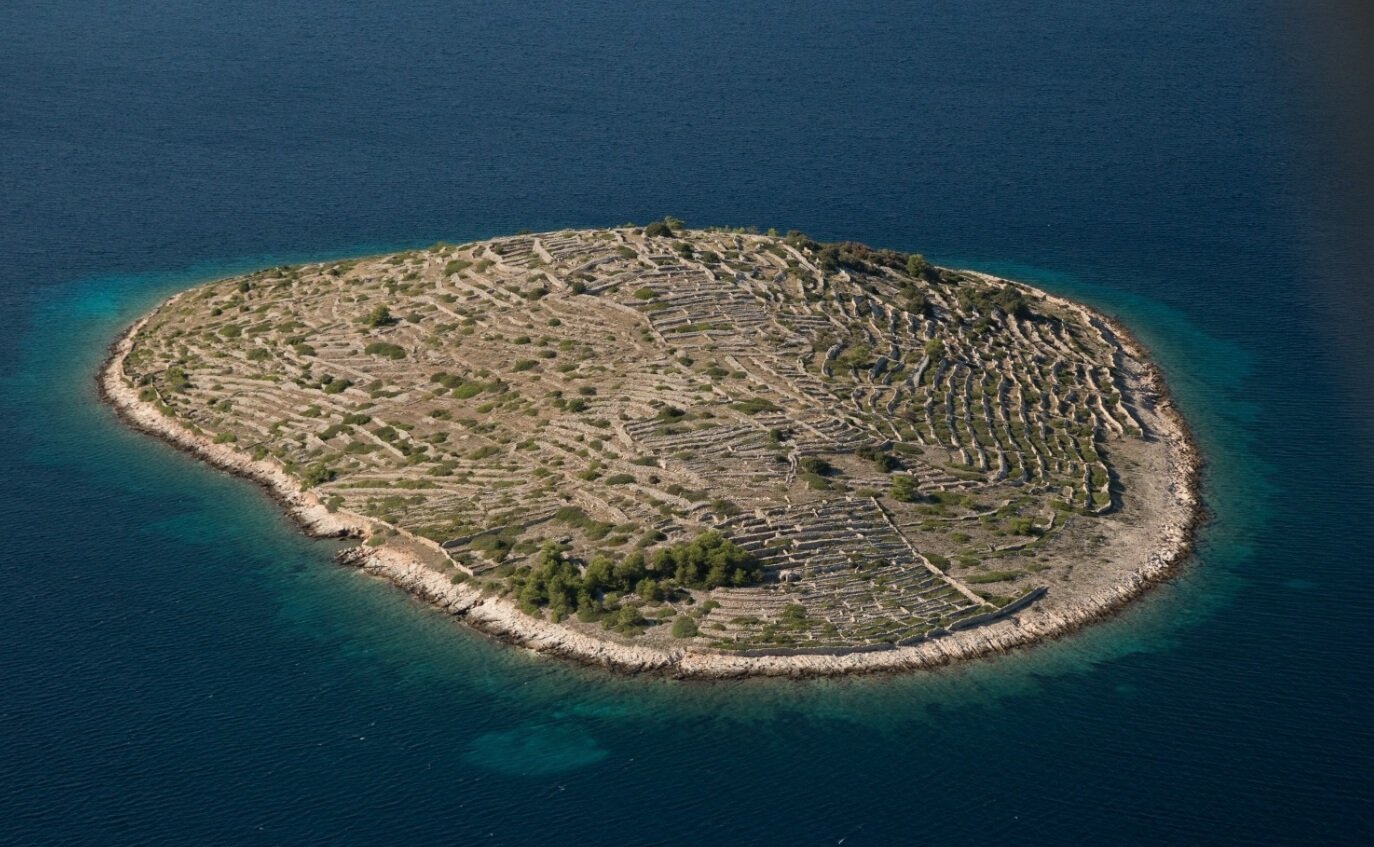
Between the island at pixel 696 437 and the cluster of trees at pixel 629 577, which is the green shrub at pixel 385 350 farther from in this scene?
the cluster of trees at pixel 629 577

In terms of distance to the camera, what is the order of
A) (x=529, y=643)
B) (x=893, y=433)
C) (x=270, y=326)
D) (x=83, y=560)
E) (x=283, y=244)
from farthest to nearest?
(x=283, y=244)
(x=270, y=326)
(x=893, y=433)
(x=83, y=560)
(x=529, y=643)

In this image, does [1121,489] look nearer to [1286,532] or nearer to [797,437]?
[1286,532]

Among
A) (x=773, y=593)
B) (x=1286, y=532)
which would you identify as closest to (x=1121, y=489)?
(x=1286, y=532)

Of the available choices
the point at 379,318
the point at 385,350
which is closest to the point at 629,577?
the point at 385,350

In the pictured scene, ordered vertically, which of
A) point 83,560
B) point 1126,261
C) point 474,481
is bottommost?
point 83,560

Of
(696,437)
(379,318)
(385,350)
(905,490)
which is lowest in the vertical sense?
(905,490)

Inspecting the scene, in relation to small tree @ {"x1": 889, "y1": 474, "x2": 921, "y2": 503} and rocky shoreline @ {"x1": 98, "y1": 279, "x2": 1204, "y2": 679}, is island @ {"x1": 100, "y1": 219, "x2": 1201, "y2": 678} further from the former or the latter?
small tree @ {"x1": 889, "y1": 474, "x2": 921, "y2": 503}

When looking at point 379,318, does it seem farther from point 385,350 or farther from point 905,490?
point 905,490
